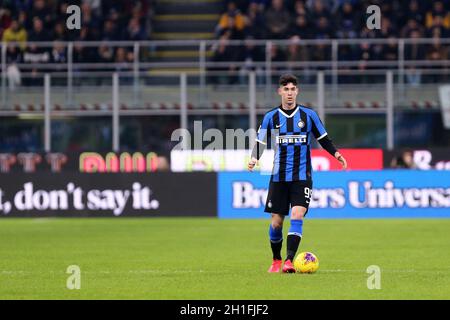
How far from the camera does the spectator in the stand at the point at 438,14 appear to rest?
100 feet

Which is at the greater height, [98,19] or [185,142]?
[98,19]

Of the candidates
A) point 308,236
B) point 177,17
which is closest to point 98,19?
point 177,17

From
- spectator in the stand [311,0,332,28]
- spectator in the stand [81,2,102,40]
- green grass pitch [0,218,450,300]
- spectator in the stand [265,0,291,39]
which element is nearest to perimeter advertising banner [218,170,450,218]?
green grass pitch [0,218,450,300]

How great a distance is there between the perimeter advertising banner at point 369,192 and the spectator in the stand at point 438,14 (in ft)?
19.6

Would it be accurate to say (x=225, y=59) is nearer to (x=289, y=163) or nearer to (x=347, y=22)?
(x=347, y=22)

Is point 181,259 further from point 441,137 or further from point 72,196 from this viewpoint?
point 441,137

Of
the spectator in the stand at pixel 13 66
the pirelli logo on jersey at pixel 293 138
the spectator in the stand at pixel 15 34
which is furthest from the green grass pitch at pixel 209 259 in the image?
the spectator in the stand at pixel 15 34

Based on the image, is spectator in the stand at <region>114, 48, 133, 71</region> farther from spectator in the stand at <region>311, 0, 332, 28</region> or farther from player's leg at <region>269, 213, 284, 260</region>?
player's leg at <region>269, 213, 284, 260</region>

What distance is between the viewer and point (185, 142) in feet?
90.3

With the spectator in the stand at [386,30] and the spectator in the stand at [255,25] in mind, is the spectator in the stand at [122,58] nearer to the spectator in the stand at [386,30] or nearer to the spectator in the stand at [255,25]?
the spectator in the stand at [255,25]

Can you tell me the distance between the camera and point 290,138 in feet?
43.5

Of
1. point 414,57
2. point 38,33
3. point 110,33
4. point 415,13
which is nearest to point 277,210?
point 414,57

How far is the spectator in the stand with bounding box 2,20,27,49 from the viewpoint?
1217 inches
